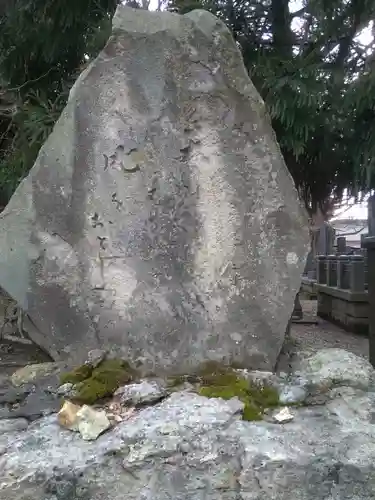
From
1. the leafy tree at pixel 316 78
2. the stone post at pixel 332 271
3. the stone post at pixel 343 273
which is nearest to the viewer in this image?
the leafy tree at pixel 316 78

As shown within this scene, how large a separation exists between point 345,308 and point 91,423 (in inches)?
211

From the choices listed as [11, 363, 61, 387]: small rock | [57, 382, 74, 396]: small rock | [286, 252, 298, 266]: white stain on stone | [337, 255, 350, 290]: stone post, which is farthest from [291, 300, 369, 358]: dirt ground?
[57, 382, 74, 396]: small rock

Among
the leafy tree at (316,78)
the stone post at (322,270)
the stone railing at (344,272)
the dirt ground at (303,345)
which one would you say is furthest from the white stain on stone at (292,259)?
the stone post at (322,270)

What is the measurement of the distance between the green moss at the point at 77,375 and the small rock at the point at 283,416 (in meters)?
0.65

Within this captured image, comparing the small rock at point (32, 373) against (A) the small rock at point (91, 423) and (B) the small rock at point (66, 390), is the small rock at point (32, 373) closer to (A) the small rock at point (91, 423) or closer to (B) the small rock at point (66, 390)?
(B) the small rock at point (66, 390)

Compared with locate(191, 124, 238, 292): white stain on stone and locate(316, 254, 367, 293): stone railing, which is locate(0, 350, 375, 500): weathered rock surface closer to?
locate(191, 124, 238, 292): white stain on stone

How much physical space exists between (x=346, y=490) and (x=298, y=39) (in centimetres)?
355

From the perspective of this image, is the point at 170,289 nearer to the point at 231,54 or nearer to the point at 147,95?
the point at 147,95

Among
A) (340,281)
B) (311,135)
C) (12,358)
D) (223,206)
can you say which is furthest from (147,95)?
(340,281)

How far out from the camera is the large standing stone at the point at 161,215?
2055mm

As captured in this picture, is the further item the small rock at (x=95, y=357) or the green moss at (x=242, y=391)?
the small rock at (x=95, y=357)

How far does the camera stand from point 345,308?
6617mm

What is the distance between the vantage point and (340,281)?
7.03 m

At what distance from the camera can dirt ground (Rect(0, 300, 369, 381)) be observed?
2.31 meters
